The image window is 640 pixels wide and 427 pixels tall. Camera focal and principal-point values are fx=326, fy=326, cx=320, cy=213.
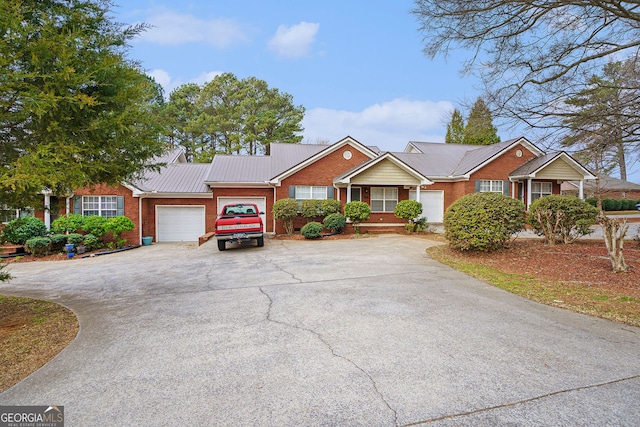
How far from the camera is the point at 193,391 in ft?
9.78

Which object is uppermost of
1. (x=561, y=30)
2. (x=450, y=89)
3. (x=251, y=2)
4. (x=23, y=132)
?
(x=251, y=2)

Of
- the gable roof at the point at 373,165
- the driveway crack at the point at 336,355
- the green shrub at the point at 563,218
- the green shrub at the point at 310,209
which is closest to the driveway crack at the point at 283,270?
the driveway crack at the point at 336,355

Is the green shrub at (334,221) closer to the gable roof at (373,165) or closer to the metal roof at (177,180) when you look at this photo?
the gable roof at (373,165)

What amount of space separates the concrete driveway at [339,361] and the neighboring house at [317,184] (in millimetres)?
12347

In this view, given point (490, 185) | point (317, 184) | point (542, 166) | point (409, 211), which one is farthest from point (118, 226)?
point (542, 166)

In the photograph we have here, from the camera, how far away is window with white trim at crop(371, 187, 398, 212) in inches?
768

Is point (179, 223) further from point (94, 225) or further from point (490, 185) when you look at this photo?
point (490, 185)

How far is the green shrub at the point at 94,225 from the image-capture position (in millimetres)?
15820

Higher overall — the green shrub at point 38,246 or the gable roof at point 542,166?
the gable roof at point 542,166

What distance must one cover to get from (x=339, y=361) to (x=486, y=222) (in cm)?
801

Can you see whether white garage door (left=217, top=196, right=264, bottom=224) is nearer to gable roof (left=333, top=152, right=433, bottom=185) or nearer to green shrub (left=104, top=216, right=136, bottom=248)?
gable roof (left=333, top=152, right=433, bottom=185)

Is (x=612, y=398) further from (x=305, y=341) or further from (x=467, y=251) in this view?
(x=467, y=251)

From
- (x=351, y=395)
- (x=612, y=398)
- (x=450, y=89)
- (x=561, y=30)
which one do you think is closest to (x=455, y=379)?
(x=351, y=395)

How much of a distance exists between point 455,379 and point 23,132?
6.36 meters
